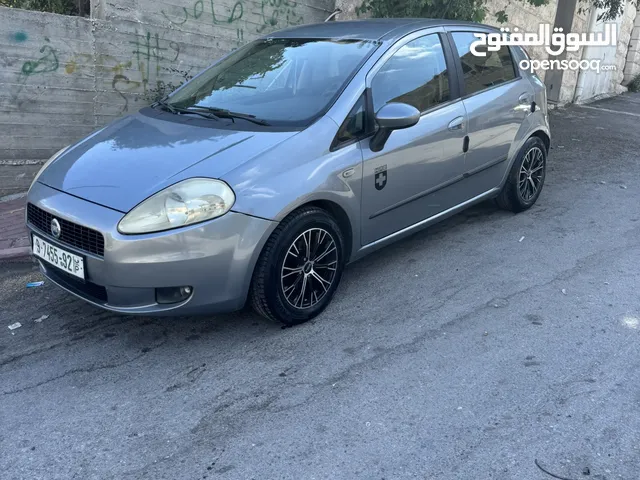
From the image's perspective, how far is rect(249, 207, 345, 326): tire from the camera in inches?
133

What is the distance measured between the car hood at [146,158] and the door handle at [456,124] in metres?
1.40

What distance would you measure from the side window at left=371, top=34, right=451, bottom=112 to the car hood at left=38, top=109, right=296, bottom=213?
0.84m

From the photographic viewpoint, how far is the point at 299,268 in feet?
11.7

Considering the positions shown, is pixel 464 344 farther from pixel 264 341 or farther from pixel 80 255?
pixel 80 255

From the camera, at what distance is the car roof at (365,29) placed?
4.27 meters

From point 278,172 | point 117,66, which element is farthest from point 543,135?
point 117,66

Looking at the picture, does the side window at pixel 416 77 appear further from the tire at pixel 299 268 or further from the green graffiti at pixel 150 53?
the green graffiti at pixel 150 53

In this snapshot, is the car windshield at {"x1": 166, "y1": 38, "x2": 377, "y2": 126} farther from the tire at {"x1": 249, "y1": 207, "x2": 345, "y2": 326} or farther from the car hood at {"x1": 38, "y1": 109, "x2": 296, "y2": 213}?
the tire at {"x1": 249, "y1": 207, "x2": 345, "y2": 326}

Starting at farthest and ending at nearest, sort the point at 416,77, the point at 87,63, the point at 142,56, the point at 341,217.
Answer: the point at 142,56 < the point at 87,63 < the point at 416,77 < the point at 341,217

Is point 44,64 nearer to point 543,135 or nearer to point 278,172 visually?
point 278,172

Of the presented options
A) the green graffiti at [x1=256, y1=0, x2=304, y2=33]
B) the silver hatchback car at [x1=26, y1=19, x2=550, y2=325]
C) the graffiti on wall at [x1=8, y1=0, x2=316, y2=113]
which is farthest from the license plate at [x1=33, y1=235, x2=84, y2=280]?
the green graffiti at [x1=256, y1=0, x2=304, y2=33]

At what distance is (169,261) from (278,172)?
76 cm

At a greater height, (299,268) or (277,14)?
(277,14)

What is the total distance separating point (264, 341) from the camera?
140 inches
